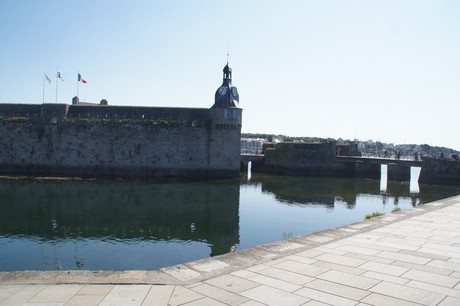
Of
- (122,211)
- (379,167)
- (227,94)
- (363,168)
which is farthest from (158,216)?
(379,167)

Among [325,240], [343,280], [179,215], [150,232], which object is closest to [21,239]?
[150,232]

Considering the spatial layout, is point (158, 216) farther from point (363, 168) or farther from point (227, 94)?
point (363, 168)

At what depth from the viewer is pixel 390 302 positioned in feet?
15.6

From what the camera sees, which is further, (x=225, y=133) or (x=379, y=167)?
(x=379, y=167)

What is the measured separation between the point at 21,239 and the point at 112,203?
7.91 metres

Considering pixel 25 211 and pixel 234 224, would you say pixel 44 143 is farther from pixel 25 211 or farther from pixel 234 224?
pixel 234 224

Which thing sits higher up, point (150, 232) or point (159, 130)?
point (159, 130)

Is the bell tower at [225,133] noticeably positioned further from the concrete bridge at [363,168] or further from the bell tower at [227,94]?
the concrete bridge at [363,168]

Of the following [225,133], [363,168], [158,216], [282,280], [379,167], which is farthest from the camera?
[363,168]

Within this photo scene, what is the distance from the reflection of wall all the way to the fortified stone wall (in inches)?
191

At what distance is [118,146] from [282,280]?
3044 cm

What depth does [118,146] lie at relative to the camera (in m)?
34.2

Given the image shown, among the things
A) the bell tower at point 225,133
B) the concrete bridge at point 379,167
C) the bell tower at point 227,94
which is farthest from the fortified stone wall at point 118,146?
the concrete bridge at point 379,167

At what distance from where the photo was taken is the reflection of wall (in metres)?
14.9
